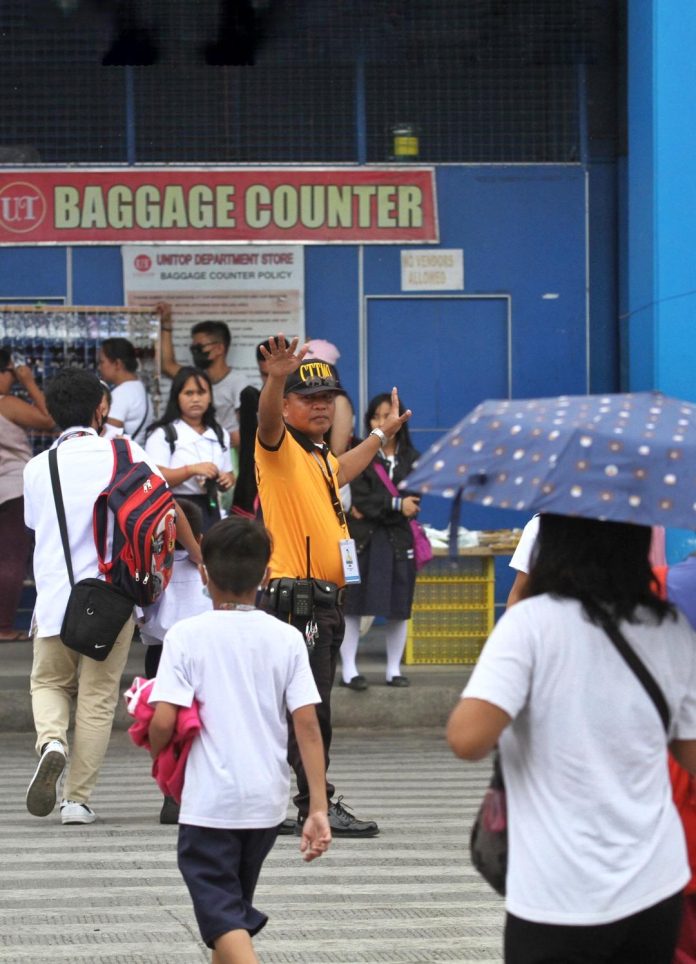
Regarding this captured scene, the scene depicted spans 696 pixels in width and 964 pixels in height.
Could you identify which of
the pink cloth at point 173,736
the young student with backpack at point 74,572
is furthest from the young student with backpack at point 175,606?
the pink cloth at point 173,736

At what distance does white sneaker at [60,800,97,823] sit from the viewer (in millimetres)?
7602

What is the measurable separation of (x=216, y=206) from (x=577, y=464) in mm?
10940

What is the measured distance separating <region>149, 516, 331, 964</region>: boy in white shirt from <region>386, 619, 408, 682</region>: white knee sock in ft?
21.1

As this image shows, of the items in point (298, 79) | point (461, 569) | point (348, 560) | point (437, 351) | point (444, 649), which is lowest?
point (444, 649)

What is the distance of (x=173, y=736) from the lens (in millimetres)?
4328

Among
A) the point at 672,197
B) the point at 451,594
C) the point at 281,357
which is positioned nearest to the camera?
the point at 281,357

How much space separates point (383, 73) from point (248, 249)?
185 centimetres

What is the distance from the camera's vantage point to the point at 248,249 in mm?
13820

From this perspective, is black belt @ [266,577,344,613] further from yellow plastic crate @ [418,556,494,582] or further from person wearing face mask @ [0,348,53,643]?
person wearing face mask @ [0,348,53,643]

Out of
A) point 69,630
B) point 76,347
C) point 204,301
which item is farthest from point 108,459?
point 204,301

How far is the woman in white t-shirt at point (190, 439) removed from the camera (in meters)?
10.0

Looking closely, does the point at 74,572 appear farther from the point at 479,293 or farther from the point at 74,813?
the point at 479,293

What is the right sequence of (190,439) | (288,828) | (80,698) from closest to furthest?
1. (288,828)
2. (80,698)
3. (190,439)

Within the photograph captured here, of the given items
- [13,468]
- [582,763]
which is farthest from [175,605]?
[582,763]
